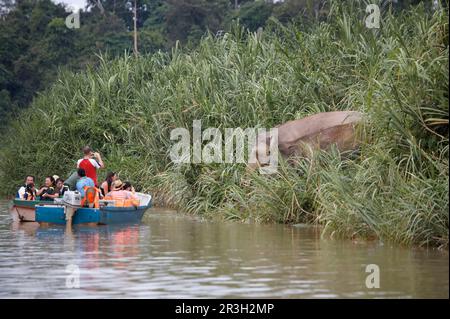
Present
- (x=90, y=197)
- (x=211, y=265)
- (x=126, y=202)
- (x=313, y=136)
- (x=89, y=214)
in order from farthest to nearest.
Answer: (x=126, y=202) → (x=90, y=197) → (x=89, y=214) → (x=313, y=136) → (x=211, y=265)

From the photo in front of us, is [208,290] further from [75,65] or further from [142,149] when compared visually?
[75,65]

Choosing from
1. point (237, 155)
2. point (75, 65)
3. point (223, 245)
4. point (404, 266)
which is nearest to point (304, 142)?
point (237, 155)

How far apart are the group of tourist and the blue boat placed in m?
0.31

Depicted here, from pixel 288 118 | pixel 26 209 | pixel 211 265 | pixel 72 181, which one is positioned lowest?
pixel 211 265

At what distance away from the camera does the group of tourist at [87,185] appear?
2087 cm

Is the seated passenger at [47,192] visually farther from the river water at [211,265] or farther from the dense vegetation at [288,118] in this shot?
the river water at [211,265]

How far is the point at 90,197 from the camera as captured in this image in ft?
67.5

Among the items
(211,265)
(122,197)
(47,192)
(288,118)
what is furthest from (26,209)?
(211,265)

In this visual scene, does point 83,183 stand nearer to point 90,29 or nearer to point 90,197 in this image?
point 90,197

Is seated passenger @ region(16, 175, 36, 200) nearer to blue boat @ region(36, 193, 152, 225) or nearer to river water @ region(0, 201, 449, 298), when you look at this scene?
blue boat @ region(36, 193, 152, 225)

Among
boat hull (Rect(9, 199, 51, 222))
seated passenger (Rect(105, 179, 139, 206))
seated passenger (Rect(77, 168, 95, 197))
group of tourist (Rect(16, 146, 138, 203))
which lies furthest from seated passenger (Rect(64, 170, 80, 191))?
seated passenger (Rect(77, 168, 95, 197))

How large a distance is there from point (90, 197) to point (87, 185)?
0.88ft

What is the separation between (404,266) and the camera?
44.1 feet

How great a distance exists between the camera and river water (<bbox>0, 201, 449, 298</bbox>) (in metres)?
12.1
